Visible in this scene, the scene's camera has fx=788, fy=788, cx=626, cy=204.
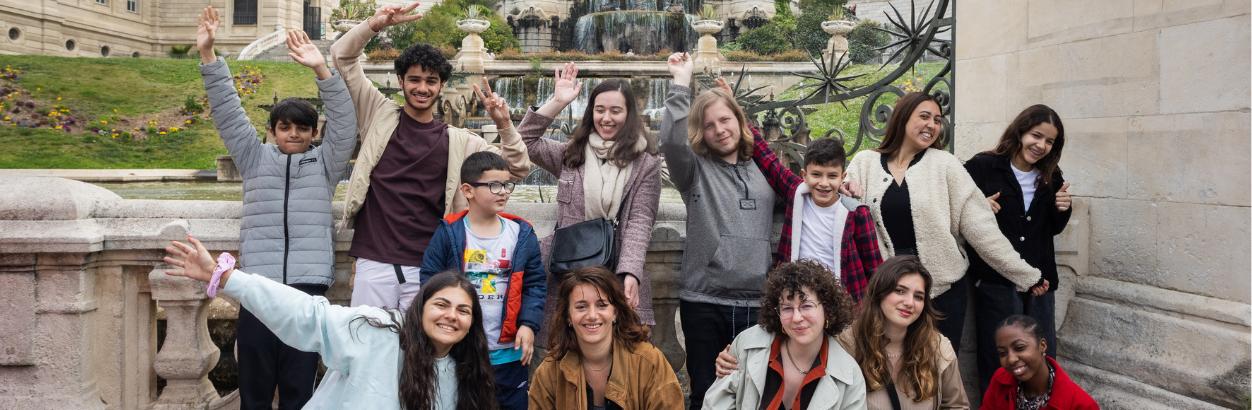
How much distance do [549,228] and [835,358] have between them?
1394 mm

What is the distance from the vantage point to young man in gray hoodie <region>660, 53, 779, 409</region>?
3.01 metres

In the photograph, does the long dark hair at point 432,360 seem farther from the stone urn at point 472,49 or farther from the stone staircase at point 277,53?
the stone staircase at point 277,53

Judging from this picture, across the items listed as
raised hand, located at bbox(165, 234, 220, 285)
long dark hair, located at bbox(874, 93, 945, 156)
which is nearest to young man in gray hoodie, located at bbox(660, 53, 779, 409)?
long dark hair, located at bbox(874, 93, 945, 156)

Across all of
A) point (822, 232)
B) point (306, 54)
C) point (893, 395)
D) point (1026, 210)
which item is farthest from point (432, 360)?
point (1026, 210)

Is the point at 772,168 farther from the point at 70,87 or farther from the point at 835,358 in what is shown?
the point at 70,87

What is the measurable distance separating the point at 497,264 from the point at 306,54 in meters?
1.16

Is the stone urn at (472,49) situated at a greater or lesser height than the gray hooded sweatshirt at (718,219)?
greater

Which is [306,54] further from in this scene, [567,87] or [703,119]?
[703,119]

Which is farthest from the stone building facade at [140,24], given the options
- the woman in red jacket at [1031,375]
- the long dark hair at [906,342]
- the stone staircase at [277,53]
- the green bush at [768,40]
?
the woman in red jacket at [1031,375]

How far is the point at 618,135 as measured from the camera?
3.09 meters

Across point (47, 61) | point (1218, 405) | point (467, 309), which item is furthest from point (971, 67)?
point (47, 61)

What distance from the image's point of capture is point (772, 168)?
3.17 m

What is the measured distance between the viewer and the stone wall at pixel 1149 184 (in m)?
2.91

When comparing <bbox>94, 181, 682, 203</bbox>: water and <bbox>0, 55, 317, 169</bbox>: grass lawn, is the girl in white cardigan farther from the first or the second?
<bbox>0, 55, 317, 169</bbox>: grass lawn
